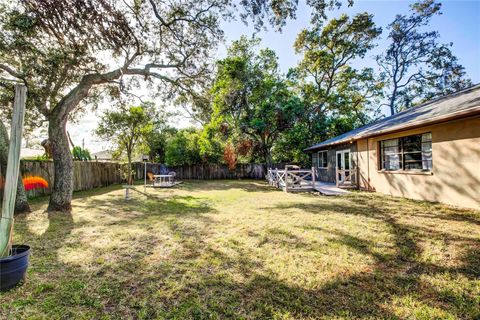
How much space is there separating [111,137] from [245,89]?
1108 centimetres

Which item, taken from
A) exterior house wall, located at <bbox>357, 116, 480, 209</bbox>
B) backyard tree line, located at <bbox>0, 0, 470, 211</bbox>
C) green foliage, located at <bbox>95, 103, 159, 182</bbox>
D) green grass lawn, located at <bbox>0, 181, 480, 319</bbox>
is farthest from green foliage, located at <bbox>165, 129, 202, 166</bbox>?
exterior house wall, located at <bbox>357, 116, 480, 209</bbox>

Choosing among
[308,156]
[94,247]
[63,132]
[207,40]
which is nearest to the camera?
[94,247]

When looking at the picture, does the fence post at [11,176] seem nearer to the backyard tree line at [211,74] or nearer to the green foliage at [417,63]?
the backyard tree line at [211,74]

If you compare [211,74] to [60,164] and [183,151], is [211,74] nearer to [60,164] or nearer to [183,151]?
[60,164]

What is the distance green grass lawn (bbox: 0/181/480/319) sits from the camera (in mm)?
2328

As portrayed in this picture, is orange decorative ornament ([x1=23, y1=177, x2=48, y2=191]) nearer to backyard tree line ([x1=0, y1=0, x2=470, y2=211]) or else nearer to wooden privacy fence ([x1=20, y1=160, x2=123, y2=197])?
wooden privacy fence ([x1=20, y1=160, x2=123, y2=197])

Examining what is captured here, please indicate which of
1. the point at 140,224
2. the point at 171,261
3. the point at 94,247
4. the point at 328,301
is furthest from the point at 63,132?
the point at 328,301

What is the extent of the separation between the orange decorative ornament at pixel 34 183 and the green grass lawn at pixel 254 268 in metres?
5.44

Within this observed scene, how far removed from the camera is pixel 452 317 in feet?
7.07

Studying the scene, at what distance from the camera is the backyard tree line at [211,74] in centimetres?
584

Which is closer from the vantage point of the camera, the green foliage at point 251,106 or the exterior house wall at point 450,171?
the exterior house wall at point 450,171

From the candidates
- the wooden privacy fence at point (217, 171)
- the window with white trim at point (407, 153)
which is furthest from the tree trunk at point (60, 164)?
the wooden privacy fence at point (217, 171)

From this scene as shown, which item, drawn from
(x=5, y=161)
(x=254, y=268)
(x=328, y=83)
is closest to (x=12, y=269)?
(x=254, y=268)

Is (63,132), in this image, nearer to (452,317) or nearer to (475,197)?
(452,317)
